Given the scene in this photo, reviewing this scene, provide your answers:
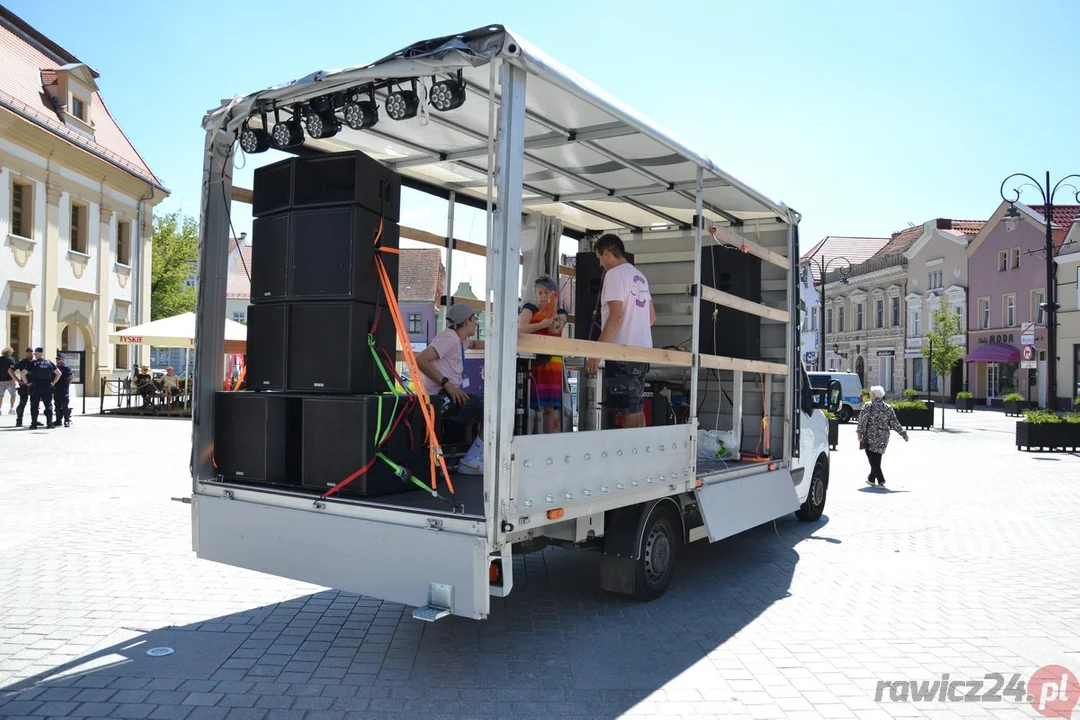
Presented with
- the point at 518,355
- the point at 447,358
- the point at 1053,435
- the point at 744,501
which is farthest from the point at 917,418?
the point at 447,358

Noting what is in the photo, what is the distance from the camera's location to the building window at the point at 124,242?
31.7 metres

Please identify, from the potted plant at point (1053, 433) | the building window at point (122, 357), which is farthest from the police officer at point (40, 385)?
the potted plant at point (1053, 433)

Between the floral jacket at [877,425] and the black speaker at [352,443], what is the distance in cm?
927

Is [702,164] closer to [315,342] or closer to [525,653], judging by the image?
[315,342]

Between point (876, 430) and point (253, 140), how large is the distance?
10.0 meters

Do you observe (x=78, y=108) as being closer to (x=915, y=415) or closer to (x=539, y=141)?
(x=915, y=415)

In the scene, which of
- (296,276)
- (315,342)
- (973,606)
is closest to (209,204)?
(296,276)

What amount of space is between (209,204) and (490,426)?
2.40 metres

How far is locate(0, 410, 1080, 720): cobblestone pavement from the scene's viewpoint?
13.5ft

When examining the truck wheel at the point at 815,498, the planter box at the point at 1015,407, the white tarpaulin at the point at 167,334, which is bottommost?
the truck wheel at the point at 815,498

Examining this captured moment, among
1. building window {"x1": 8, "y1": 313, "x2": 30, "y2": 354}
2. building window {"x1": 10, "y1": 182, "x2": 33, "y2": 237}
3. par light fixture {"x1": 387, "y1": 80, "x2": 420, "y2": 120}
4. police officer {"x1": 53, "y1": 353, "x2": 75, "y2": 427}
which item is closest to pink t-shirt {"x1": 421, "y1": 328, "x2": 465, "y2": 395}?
par light fixture {"x1": 387, "y1": 80, "x2": 420, "y2": 120}

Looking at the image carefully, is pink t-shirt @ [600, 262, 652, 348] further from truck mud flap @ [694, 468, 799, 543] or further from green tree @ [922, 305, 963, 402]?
green tree @ [922, 305, 963, 402]

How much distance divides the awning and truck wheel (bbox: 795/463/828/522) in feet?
119

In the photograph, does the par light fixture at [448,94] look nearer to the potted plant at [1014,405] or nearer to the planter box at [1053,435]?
the planter box at [1053,435]
